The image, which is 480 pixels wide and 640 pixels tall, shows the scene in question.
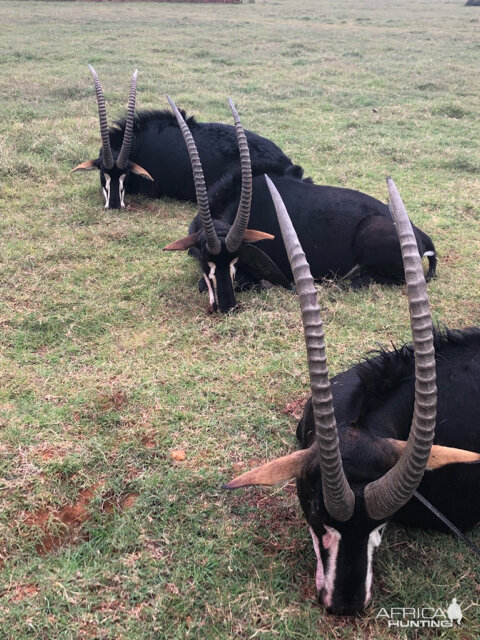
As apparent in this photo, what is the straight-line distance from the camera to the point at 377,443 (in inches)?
110

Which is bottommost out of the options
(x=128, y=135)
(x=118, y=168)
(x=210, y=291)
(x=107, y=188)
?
(x=210, y=291)

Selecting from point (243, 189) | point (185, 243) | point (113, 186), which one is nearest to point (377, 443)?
point (243, 189)

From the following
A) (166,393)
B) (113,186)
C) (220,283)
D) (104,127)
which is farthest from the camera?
(113,186)

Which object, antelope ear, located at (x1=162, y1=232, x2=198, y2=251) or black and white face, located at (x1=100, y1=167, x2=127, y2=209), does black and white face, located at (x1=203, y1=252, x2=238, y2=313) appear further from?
black and white face, located at (x1=100, y1=167, x2=127, y2=209)

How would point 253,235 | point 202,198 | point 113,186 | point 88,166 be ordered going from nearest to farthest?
point 202,198
point 253,235
point 113,186
point 88,166

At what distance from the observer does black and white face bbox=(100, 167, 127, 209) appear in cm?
795

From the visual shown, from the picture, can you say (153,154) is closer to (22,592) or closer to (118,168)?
(118,168)

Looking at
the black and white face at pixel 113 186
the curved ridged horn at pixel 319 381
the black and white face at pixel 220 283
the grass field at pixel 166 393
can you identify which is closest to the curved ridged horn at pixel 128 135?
the black and white face at pixel 113 186

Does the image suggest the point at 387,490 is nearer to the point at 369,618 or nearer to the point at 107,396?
the point at 369,618

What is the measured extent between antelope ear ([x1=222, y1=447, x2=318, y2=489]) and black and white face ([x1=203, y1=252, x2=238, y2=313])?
2.85 metres

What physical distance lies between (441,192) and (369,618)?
6958mm

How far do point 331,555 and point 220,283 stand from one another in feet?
10.8

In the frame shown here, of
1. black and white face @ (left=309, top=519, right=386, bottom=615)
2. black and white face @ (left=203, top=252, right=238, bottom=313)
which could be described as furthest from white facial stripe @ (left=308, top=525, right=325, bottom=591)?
black and white face @ (left=203, top=252, right=238, bottom=313)

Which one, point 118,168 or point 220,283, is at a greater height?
point 118,168
